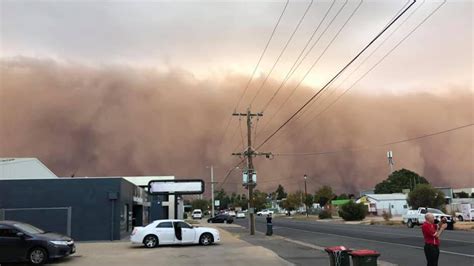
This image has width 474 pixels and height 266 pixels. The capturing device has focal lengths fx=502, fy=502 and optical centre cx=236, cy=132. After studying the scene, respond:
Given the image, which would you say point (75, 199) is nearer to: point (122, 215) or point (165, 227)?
point (122, 215)

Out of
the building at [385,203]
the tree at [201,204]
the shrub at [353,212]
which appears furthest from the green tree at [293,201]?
the shrub at [353,212]

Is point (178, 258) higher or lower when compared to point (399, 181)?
lower

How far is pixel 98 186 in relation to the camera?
32844 mm

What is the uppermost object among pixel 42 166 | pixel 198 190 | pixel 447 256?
pixel 42 166

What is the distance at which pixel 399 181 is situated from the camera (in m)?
163

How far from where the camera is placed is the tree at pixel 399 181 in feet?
524

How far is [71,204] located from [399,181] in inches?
5742

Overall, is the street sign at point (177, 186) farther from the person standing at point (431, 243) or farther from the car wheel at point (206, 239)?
the person standing at point (431, 243)

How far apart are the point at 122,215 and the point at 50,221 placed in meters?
4.81

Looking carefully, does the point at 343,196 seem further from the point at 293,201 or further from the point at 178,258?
the point at 178,258

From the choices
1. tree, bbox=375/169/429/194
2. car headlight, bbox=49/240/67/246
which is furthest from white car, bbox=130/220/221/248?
tree, bbox=375/169/429/194

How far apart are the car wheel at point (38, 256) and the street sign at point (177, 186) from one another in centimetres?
1373

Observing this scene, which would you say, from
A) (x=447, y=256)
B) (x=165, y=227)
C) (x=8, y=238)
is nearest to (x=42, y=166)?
(x=165, y=227)

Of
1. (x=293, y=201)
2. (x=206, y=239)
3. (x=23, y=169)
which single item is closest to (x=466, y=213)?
(x=206, y=239)
